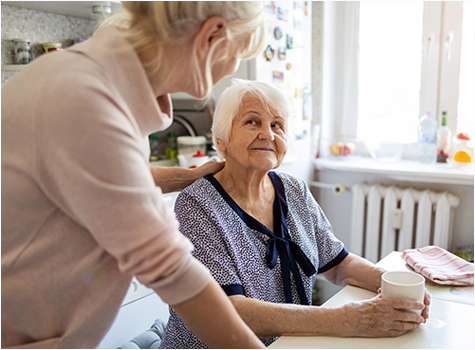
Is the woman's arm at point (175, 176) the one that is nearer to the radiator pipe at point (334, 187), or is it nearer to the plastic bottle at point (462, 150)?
the radiator pipe at point (334, 187)

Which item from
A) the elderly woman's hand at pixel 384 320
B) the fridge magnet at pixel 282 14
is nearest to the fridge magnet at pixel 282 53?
the fridge magnet at pixel 282 14

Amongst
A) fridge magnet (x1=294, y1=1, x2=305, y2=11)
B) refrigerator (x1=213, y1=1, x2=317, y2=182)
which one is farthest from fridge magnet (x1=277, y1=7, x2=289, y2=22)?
fridge magnet (x1=294, y1=1, x2=305, y2=11)

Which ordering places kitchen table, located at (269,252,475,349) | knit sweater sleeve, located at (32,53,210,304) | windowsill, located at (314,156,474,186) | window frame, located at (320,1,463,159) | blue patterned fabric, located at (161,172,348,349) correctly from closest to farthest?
knit sweater sleeve, located at (32,53,210,304) < kitchen table, located at (269,252,475,349) < blue patterned fabric, located at (161,172,348,349) < windowsill, located at (314,156,474,186) < window frame, located at (320,1,463,159)

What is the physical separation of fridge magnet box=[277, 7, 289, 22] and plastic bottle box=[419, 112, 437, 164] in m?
1.02

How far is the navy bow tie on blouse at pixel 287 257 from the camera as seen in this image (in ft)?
4.10

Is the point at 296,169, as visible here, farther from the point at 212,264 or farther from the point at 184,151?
the point at 212,264

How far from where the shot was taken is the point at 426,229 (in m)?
2.43

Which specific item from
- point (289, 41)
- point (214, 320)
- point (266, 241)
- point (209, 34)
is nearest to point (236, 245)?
point (266, 241)

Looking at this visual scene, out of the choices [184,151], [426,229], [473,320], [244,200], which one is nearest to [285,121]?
[244,200]

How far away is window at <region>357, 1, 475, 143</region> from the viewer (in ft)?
8.21

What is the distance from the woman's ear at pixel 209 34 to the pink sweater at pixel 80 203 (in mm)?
89

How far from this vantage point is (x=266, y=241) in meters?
1.28

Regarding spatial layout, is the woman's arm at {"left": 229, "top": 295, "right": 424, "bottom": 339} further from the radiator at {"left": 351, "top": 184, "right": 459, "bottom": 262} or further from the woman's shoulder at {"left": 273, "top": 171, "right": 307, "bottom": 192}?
the radiator at {"left": 351, "top": 184, "right": 459, "bottom": 262}

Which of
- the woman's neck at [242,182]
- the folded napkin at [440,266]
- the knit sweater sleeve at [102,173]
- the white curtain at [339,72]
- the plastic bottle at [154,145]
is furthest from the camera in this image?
the white curtain at [339,72]
